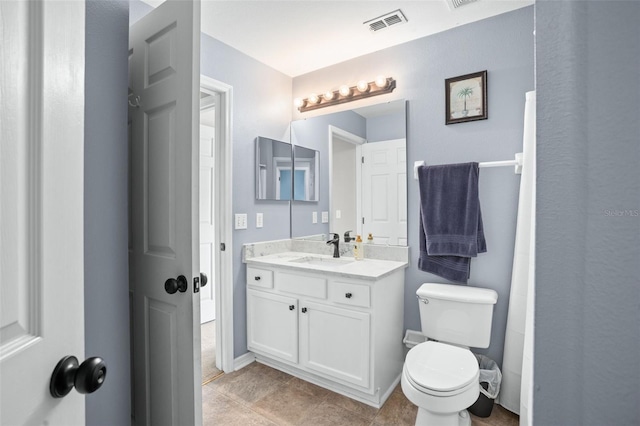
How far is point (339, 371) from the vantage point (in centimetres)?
200

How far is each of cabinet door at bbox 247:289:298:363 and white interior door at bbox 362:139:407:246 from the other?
0.86 m

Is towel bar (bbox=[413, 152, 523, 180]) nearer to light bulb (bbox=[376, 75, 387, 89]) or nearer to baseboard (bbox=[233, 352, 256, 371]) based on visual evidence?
light bulb (bbox=[376, 75, 387, 89])

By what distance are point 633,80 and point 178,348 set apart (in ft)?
4.59

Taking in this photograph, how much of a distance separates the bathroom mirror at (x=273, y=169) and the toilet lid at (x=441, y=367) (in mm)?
1638

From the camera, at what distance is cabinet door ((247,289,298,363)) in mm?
2205

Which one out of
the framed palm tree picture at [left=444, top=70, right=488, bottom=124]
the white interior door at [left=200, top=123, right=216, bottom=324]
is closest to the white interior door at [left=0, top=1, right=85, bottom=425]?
the framed palm tree picture at [left=444, top=70, right=488, bottom=124]

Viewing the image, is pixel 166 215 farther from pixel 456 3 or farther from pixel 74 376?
pixel 456 3

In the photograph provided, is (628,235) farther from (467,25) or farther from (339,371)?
(467,25)

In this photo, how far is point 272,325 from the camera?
2.33 metres

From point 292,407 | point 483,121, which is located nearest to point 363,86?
point 483,121

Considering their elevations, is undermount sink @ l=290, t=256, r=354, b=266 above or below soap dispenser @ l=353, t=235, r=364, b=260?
below

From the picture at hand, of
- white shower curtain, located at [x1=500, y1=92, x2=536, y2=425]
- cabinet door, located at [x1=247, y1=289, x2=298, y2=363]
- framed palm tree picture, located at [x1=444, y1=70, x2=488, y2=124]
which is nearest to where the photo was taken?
white shower curtain, located at [x1=500, y1=92, x2=536, y2=425]

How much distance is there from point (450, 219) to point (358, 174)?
82cm

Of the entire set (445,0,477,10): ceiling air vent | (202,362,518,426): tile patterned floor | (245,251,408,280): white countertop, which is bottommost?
(202,362,518,426): tile patterned floor
